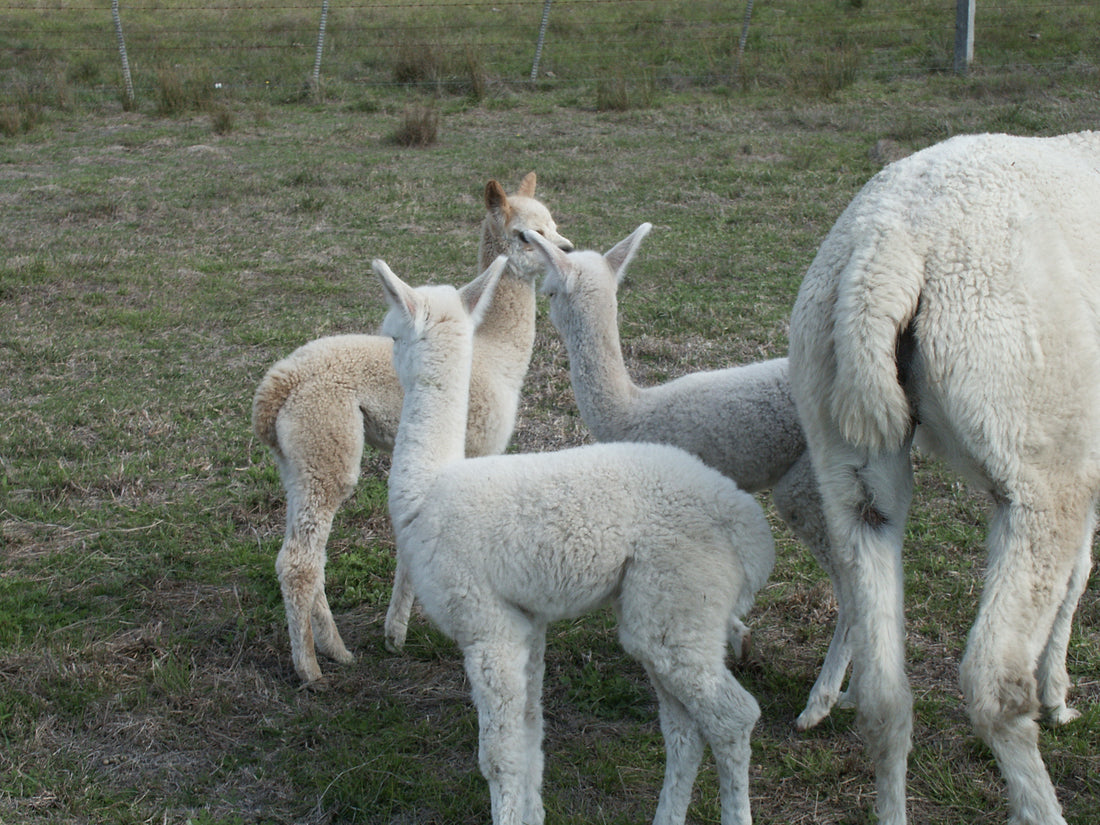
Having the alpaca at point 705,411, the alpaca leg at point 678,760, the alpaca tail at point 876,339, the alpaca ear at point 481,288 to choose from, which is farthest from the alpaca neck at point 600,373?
the alpaca tail at point 876,339

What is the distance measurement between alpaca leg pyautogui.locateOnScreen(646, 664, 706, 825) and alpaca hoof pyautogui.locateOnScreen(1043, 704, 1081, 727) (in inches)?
49.6

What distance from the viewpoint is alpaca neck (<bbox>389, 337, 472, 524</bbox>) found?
306 centimetres

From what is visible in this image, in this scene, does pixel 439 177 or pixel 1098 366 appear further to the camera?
pixel 439 177

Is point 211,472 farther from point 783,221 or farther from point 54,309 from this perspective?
point 783,221

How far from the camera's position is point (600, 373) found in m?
3.78

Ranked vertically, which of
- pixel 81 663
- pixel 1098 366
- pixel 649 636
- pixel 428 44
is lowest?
pixel 81 663

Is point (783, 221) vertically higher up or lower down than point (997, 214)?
lower down

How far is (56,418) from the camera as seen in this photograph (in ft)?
18.1

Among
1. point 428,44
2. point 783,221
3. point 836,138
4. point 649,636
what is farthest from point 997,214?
point 428,44

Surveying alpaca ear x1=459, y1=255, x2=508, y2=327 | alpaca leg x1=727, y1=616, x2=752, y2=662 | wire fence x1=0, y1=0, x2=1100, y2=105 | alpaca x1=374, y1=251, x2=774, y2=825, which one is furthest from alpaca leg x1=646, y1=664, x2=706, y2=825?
wire fence x1=0, y1=0, x2=1100, y2=105

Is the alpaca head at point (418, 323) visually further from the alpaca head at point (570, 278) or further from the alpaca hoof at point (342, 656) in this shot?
the alpaca hoof at point (342, 656)

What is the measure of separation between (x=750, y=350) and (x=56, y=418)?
3.85 metres

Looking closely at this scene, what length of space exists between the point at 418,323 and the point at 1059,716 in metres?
2.36

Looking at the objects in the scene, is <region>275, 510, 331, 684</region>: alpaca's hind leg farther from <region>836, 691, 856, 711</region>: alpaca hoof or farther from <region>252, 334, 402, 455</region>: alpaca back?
<region>836, 691, 856, 711</region>: alpaca hoof
